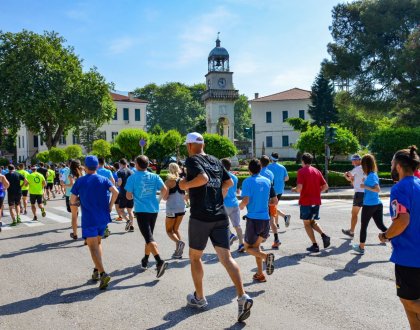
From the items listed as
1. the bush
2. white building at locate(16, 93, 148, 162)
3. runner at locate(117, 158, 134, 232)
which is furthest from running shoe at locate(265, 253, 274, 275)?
white building at locate(16, 93, 148, 162)

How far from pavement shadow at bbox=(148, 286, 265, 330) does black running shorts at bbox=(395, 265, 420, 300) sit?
1815mm

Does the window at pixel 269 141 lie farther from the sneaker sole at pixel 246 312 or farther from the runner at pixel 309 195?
the sneaker sole at pixel 246 312

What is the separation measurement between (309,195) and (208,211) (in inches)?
156

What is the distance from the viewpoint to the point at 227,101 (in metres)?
54.2

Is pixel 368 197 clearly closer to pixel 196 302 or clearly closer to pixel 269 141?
pixel 196 302

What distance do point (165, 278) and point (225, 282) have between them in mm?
985

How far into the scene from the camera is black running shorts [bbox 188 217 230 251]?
4855 mm

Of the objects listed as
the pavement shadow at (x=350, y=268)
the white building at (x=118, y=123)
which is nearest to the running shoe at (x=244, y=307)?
the pavement shadow at (x=350, y=268)

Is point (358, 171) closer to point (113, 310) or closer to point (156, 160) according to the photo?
point (113, 310)

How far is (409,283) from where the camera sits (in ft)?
11.6

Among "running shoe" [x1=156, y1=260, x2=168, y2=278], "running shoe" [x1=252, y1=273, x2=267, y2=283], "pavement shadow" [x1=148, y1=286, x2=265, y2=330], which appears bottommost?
"pavement shadow" [x1=148, y1=286, x2=265, y2=330]

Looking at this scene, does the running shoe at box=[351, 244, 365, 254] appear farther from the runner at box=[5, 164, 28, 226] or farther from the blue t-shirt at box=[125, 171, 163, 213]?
the runner at box=[5, 164, 28, 226]

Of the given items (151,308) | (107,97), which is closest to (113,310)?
(151,308)

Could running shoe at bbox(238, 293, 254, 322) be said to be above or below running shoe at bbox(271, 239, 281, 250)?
above
